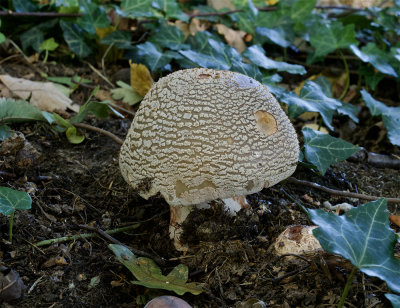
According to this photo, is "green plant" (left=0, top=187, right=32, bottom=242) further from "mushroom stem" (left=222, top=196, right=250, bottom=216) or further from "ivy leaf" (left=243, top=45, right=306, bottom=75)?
"ivy leaf" (left=243, top=45, right=306, bottom=75)

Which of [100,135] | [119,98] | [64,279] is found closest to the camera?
[64,279]

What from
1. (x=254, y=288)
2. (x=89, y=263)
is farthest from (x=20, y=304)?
(x=254, y=288)

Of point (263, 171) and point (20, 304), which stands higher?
point (263, 171)

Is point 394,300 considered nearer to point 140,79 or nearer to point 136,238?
point 136,238

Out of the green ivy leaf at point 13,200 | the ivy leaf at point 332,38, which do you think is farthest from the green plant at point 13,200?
the ivy leaf at point 332,38

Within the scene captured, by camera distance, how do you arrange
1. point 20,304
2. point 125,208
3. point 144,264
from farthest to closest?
point 125,208 < point 144,264 < point 20,304

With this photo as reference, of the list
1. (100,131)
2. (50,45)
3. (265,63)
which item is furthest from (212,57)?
(50,45)

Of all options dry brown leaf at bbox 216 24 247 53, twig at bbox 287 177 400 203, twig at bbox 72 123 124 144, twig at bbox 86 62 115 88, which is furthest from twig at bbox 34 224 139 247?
dry brown leaf at bbox 216 24 247 53

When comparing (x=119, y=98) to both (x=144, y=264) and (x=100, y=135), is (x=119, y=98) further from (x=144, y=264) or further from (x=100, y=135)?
(x=144, y=264)
